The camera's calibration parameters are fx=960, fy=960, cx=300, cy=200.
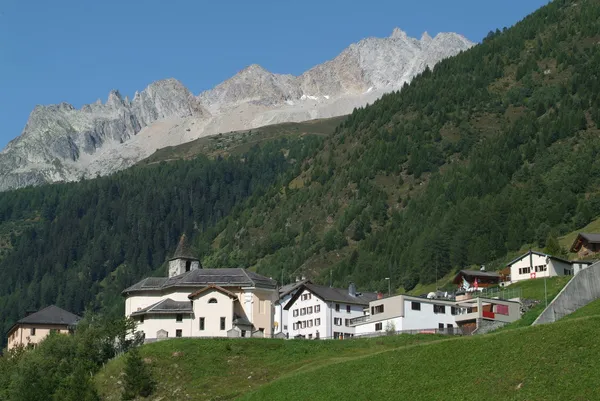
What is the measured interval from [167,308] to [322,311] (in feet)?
89.8

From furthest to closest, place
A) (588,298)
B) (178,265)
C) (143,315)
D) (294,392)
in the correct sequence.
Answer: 1. (178,265)
2. (143,315)
3. (588,298)
4. (294,392)

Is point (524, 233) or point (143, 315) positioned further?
point (524, 233)

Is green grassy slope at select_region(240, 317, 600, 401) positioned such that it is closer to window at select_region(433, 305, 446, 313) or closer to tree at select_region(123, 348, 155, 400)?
tree at select_region(123, 348, 155, 400)

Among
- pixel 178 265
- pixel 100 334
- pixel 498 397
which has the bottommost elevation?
pixel 498 397

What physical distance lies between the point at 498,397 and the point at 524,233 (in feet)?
469

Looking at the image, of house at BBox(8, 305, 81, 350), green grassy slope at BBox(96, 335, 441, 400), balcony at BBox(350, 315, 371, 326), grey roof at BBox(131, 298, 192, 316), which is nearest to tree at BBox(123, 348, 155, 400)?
green grassy slope at BBox(96, 335, 441, 400)

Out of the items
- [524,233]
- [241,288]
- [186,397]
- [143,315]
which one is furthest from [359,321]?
[524,233]

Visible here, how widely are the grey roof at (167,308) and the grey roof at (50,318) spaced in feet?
172

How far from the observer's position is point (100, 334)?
10662 centimetres

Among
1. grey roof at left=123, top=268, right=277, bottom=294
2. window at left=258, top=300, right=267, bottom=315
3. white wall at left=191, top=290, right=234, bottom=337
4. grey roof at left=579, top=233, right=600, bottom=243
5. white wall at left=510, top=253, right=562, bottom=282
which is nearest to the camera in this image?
white wall at left=191, top=290, right=234, bottom=337

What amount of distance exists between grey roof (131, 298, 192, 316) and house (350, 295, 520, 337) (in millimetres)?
21249

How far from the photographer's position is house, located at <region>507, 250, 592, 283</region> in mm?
148750

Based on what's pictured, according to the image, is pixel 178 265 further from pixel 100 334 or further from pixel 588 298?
pixel 588 298

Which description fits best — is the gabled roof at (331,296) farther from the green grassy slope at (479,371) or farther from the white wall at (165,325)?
the green grassy slope at (479,371)
